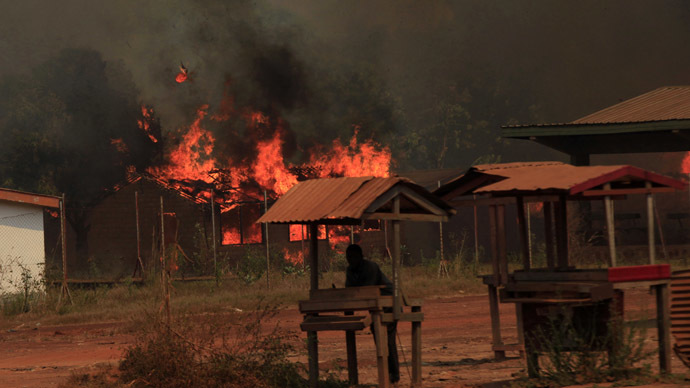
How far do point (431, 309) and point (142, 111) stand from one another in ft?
93.2

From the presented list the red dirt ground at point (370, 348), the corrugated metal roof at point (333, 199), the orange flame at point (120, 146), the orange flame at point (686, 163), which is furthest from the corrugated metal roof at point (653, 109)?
the orange flame at point (686, 163)

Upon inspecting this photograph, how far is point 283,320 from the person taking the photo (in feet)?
69.8

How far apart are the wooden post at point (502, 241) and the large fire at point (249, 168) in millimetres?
21206

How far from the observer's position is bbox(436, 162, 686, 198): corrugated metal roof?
11.2m

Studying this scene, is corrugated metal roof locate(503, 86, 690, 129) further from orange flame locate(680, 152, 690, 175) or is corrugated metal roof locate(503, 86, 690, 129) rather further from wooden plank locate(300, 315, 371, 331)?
orange flame locate(680, 152, 690, 175)

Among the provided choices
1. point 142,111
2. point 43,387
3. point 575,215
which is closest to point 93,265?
point 142,111

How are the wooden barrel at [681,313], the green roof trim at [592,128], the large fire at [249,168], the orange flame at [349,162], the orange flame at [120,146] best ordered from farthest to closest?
the orange flame at [120,146]
the orange flame at [349,162]
the large fire at [249,168]
the green roof trim at [592,128]
the wooden barrel at [681,313]

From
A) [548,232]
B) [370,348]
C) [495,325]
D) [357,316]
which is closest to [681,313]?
[548,232]

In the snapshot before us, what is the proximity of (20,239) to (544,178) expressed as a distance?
17469 mm

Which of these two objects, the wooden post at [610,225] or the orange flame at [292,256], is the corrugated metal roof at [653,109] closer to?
the orange flame at [292,256]

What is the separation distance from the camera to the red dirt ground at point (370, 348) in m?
13.2

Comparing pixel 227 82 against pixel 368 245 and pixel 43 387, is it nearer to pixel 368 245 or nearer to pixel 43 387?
pixel 368 245

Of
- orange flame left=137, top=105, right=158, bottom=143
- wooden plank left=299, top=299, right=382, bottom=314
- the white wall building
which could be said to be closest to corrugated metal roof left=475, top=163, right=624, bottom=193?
wooden plank left=299, top=299, right=382, bottom=314

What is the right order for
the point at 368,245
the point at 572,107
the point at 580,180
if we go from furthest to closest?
the point at 572,107, the point at 368,245, the point at 580,180
